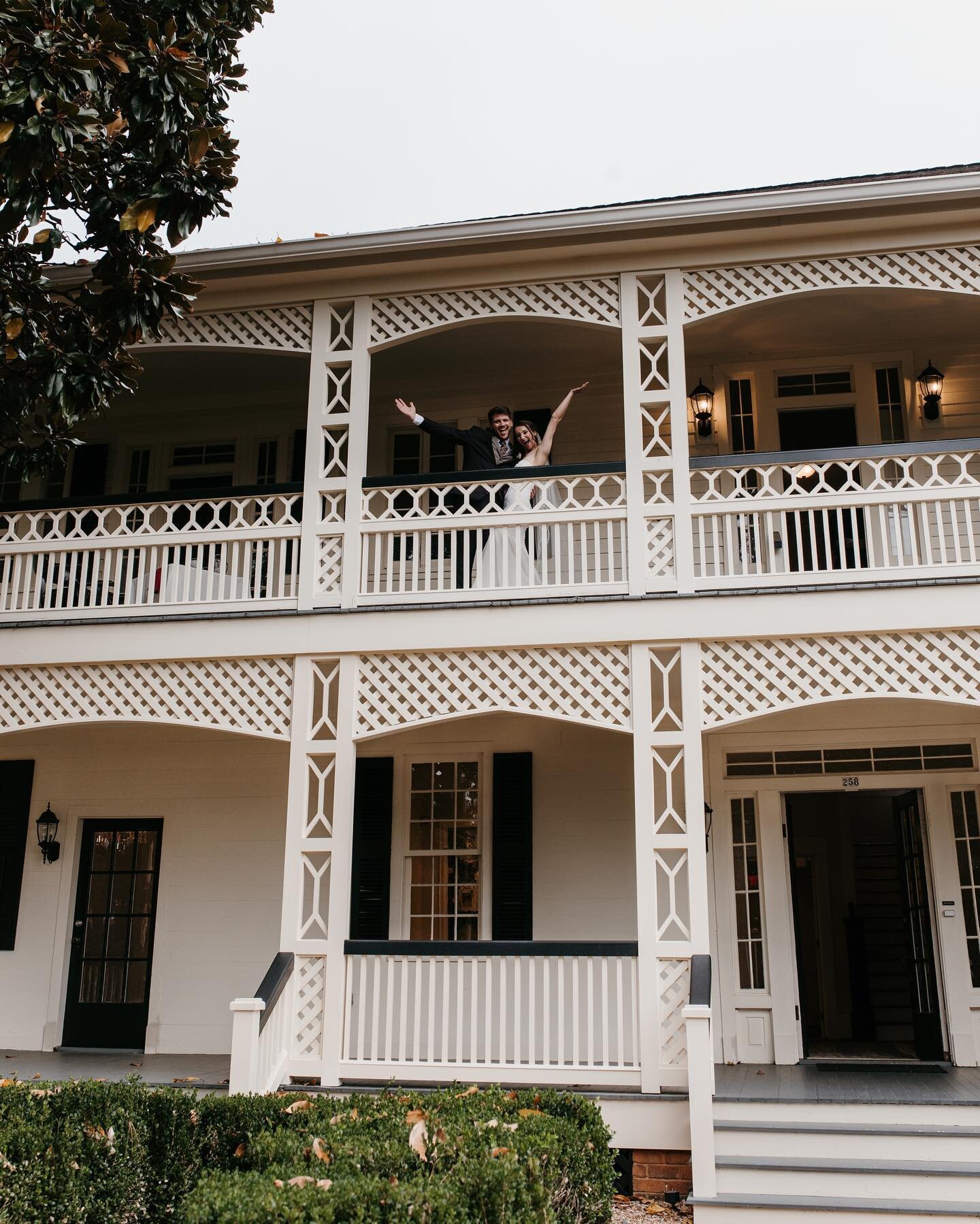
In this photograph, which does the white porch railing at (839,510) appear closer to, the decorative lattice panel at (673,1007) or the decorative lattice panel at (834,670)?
the decorative lattice panel at (834,670)

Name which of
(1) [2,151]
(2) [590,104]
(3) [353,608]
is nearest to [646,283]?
(3) [353,608]

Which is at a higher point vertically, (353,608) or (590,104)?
(590,104)

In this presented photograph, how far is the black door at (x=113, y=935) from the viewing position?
1028cm

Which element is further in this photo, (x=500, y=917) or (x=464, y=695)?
(x=500, y=917)

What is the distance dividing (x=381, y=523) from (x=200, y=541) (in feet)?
4.80

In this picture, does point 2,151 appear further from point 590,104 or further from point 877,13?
point 590,104

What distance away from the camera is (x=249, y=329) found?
944 centimetres

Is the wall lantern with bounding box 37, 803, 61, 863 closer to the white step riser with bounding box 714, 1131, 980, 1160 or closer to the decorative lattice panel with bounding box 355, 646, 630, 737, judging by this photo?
the decorative lattice panel with bounding box 355, 646, 630, 737

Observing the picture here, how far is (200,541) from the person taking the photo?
903 centimetres

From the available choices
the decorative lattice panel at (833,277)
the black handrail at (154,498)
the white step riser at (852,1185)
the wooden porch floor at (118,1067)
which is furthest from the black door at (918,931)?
the black handrail at (154,498)

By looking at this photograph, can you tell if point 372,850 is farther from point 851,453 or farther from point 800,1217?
point 851,453

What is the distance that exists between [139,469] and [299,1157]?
331 inches

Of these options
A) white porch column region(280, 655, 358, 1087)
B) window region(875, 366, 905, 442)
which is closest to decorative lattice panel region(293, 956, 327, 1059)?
white porch column region(280, 655, 358, 1087)

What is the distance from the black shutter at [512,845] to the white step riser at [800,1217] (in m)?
3.25
